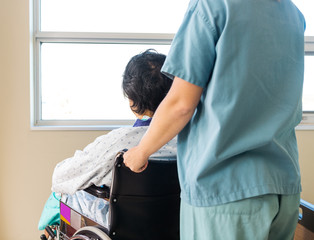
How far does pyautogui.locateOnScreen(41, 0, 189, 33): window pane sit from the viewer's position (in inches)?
82.7

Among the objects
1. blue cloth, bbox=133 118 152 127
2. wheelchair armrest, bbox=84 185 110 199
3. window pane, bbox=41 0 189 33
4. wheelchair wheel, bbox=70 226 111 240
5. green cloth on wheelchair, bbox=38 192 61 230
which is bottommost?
green cloth on wheelchair, bbox=38 192 61 230

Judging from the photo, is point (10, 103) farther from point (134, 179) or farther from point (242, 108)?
point (242, 108)

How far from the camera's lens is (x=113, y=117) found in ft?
7.24

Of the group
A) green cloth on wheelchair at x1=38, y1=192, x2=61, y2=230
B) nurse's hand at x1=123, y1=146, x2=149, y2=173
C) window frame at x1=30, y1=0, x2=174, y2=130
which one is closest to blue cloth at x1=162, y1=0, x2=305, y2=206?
nurse's hand at x1=123, y1=146, x2=149, y2=173

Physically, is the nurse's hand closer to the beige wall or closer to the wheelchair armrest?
the wheelchair armrest

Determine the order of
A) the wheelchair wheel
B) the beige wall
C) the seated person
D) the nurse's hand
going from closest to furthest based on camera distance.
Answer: the nurse's hand → the wheelchair wheel → the seated person → the beige wall

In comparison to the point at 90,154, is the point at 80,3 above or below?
above

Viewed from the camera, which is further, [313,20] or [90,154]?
[313,20]

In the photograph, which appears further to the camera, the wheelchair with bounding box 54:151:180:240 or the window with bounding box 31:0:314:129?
the window with bounding box 31:0:314:129

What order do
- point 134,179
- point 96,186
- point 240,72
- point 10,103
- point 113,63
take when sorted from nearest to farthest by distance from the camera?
1. point 240,72
2. point 134,179
3. point 96,186
4. point 10,103
5. point 113,63

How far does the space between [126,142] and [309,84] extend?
5.30 ft

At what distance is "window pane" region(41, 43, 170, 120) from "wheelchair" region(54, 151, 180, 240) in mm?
1053

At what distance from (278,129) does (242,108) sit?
0.36 feet

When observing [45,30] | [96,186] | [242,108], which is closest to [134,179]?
[96,186]
